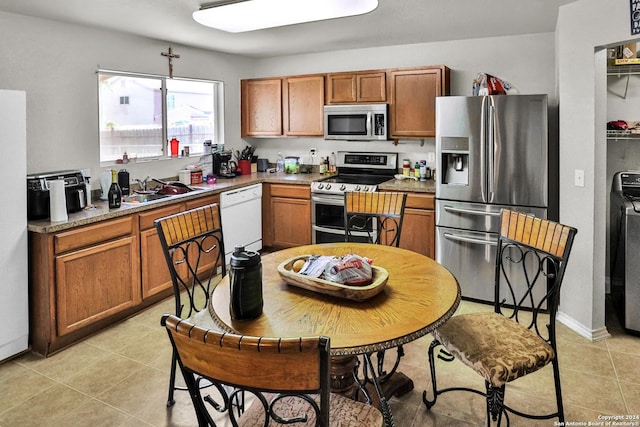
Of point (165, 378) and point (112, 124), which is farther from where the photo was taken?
point (112, 124)

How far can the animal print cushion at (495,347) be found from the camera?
180cm

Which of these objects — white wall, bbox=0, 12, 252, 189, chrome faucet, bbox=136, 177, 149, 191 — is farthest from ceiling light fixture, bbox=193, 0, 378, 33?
chrome faucet, bbox=136, 177, 149, 191

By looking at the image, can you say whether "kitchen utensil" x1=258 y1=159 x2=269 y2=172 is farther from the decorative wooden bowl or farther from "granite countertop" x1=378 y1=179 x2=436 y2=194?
the decorative wooden bowl

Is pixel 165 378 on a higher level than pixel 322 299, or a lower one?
lower

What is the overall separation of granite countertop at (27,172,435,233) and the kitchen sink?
0.16 metres

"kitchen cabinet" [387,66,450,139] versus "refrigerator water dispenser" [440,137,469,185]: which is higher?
"kitchen cabinet" [387,66,450,139]

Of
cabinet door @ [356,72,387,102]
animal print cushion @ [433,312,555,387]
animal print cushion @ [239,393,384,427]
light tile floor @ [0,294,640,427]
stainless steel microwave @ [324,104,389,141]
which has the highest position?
cabinet door @ [356,72,387,102]

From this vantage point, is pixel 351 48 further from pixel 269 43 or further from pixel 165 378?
pixel 165 378

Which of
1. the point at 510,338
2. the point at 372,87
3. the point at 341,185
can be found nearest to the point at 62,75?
→ the point at 341,185

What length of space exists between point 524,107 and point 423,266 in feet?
6.19

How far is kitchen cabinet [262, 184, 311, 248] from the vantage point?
15.4ft

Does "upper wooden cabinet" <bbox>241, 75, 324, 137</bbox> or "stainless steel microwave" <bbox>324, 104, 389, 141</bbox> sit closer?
"stainless steel microwave" <bbox>324, 104, 389, 141</bbox>

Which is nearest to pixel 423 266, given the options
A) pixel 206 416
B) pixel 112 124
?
pixel 206 416

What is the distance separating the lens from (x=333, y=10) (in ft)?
9.32
